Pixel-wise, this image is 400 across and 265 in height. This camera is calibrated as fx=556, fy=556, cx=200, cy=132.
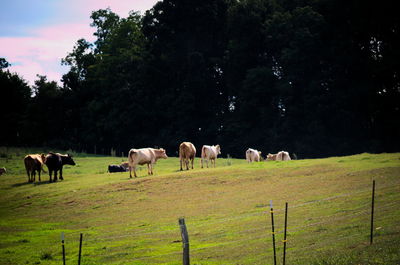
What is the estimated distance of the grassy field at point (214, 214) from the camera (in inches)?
641

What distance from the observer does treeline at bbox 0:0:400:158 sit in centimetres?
6116

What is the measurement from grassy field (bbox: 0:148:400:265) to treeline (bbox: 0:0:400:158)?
27074mm

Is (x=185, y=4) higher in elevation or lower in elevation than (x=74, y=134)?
higher

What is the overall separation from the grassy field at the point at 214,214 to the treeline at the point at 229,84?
2707 cm

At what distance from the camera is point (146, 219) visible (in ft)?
78.2

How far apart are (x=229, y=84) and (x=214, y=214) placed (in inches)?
1936

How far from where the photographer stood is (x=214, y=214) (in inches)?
908

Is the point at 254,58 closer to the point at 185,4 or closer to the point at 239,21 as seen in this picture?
the point at 239,21

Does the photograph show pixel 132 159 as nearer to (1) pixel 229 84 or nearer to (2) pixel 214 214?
(2) pixel 214 214

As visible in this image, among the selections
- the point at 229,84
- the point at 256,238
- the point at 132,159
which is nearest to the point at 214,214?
the point at 256,238

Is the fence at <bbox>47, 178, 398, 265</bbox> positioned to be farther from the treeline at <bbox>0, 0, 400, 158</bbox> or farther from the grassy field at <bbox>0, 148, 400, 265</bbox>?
the treeline at <bbox>0, 0, 400, 158</bbox>

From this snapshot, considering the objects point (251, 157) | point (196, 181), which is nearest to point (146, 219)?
point (196, 181)

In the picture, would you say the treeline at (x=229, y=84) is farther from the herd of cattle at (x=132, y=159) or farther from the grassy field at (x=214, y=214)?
the grassy field at (x=214, y=214)

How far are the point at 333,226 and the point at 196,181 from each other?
1475 cm
